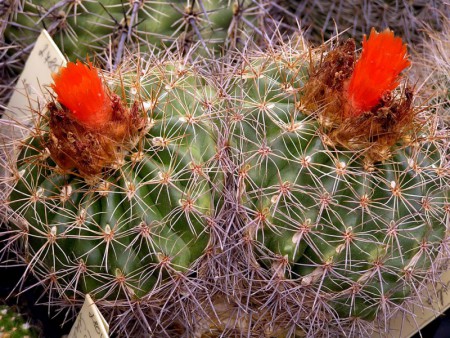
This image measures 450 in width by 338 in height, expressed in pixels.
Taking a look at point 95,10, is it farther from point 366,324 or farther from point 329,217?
point 366,324

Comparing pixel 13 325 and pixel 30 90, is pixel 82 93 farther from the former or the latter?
pixel 13 325

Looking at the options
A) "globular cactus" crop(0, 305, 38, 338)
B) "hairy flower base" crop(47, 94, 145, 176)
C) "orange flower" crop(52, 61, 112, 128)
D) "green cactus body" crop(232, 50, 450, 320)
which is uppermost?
"orange flower" crop(52, 61, 112, 128)

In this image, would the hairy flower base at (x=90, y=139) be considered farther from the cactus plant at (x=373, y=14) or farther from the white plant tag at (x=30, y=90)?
the cactus plant at (x=373, y=14)

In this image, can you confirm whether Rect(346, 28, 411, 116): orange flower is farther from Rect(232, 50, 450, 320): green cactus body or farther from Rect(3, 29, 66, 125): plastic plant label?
Rect(3, 29, 66, 125): plastic plant label

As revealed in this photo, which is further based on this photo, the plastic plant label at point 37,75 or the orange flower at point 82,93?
the plastic plant label at point 37,75

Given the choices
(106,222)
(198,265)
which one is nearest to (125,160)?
(106,222)

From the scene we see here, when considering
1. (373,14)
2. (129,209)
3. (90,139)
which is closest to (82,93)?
(90,139)

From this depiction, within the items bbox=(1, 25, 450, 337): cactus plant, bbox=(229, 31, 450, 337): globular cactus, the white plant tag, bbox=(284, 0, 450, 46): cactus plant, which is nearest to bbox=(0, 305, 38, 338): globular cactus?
bbox=(1, 25, 450, 337): cactus plant

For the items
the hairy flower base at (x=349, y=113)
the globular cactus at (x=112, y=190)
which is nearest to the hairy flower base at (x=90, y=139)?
the globular cactus at (x=112, y=190)
